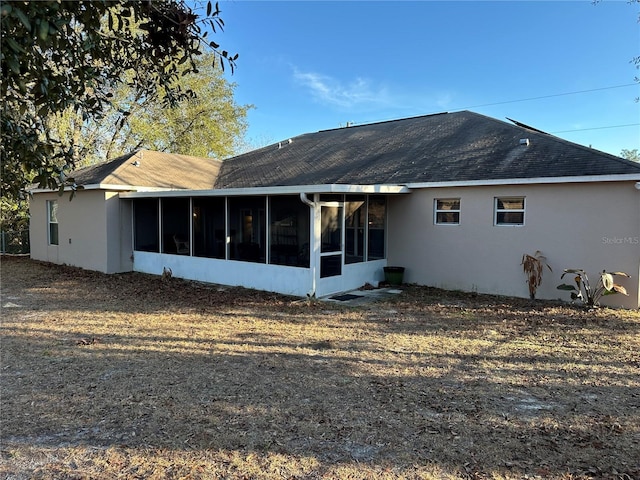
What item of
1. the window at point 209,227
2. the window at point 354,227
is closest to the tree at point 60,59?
the window at point 354,227

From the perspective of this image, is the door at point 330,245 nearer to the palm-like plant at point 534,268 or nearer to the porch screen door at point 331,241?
the porch screen door at point 331,241

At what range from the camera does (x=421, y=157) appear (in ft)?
40.3

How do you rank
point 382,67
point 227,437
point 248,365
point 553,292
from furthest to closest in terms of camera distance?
point 382,67 < point 553,292 < point 248,365 < point 227,437

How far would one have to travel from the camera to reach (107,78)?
350 cm

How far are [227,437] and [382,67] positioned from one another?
22301mm

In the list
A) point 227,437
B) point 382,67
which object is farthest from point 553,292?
point 382,67

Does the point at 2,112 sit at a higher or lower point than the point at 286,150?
lower

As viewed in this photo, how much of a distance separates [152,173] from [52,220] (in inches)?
184

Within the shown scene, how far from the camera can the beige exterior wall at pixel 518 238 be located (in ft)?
28.0

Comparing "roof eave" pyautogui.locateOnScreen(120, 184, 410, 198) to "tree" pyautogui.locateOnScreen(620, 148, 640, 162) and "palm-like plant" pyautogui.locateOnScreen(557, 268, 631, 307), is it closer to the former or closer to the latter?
"palm-like plant" pyautogui.locateOnScreen(557, 268, 631, 307)

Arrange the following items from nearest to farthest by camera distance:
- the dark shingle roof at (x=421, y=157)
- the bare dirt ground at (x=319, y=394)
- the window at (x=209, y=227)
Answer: the bare dirt ground at (x=319, y=394)
the dark shingle roof at (x=421, y=157)
the window at (x=209, y=227)

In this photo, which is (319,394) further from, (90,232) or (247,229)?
(90,232)

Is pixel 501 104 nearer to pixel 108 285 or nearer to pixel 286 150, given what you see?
pixel 286 150

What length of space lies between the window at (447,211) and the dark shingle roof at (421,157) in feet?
2.02
